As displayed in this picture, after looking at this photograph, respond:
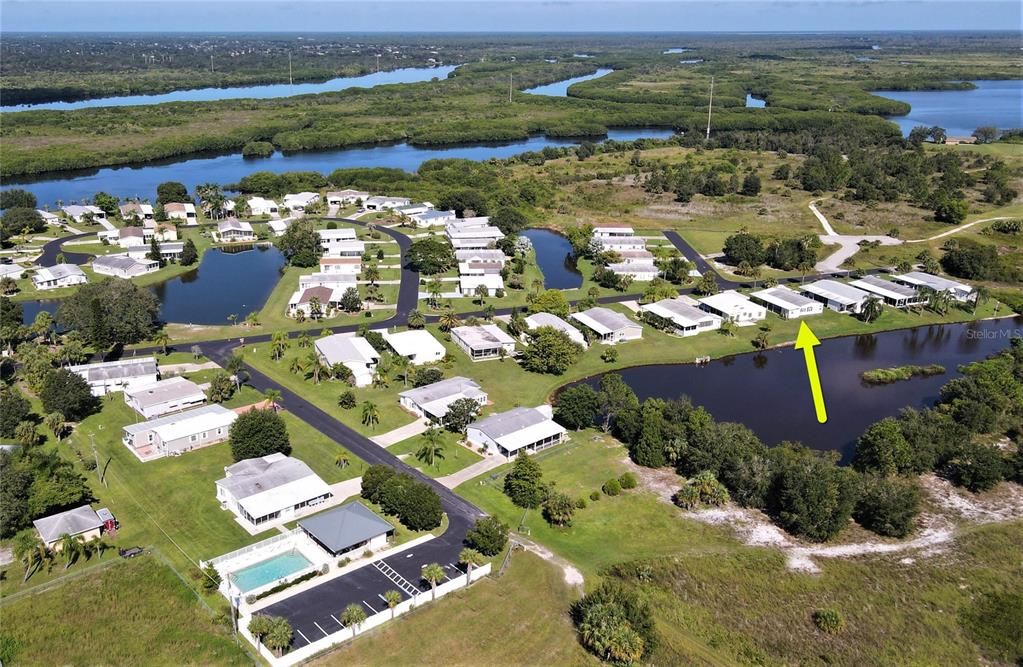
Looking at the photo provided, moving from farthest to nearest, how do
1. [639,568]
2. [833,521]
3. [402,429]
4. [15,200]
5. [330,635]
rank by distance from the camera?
[15,200] < [402,429] < [833,521] < [639,568] < [330,635]

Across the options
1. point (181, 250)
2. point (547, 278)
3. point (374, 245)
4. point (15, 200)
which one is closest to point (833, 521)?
point (547, 278)

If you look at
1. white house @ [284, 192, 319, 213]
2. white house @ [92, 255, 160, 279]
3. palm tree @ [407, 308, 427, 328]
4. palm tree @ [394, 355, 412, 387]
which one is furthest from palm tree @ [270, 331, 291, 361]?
white house @ [284, 192, 319, 213]

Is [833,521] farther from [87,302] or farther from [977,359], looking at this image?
[87,302]

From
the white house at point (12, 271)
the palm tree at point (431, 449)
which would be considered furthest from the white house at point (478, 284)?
the white house at point (12, 271)

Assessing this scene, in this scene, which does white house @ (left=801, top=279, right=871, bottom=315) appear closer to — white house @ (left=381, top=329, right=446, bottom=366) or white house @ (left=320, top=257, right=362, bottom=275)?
white house @ (left=381, top=329, right=446, bottom=366)

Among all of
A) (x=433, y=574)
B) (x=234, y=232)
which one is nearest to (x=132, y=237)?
(x=234, y=232)

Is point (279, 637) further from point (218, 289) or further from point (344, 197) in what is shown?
point (344, 197)
